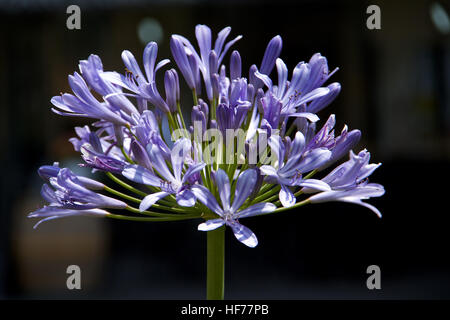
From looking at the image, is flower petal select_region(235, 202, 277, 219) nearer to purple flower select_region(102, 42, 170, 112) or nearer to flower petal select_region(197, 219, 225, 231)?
flower petal select_region(197, 219, 225, 231)

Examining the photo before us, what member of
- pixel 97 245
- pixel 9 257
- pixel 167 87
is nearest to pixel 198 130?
pixel 167 87

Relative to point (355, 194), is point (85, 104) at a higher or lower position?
higher

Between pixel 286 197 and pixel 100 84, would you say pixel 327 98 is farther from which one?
pixel 100 84

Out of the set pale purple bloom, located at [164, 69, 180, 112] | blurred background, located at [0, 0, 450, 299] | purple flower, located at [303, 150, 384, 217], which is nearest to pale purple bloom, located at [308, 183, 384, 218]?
purple flower, located at [303, 150, 384, 217]

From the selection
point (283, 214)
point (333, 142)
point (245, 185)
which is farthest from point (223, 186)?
point (283, 214)

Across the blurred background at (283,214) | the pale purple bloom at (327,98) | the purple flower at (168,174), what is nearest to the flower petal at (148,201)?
the purple flower at (168,174)

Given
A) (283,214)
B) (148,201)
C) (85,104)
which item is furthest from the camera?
(283,214)

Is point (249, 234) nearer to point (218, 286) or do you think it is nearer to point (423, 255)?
point (218, 286)
